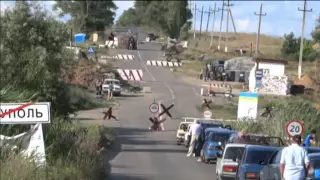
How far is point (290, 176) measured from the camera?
13.8 m

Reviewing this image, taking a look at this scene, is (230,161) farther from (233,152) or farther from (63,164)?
(63,164)

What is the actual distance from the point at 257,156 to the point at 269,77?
4310cm

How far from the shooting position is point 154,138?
44.9m

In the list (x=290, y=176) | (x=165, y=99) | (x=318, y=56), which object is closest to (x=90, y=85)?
(x=165, y=99)

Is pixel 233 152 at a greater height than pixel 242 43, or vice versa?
pixel 242 43

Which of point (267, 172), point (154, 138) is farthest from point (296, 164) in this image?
point (154, 138)

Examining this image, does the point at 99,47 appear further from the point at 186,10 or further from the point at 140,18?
the point at 140,18

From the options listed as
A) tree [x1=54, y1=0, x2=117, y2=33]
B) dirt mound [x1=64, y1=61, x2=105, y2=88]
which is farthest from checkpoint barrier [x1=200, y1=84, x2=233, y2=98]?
tree [x1=54, y1=0, x2=117, y2=33]

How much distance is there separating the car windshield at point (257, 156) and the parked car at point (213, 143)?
10119mm

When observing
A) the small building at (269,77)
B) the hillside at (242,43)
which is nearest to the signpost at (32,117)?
the small building at (269,77)

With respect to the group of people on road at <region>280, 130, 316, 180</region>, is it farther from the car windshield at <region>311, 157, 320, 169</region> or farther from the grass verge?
the grass verge

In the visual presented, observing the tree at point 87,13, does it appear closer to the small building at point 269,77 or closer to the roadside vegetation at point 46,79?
the small building at point 269,77

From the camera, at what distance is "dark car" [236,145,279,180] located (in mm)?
18250

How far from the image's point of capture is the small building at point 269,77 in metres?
59.7
